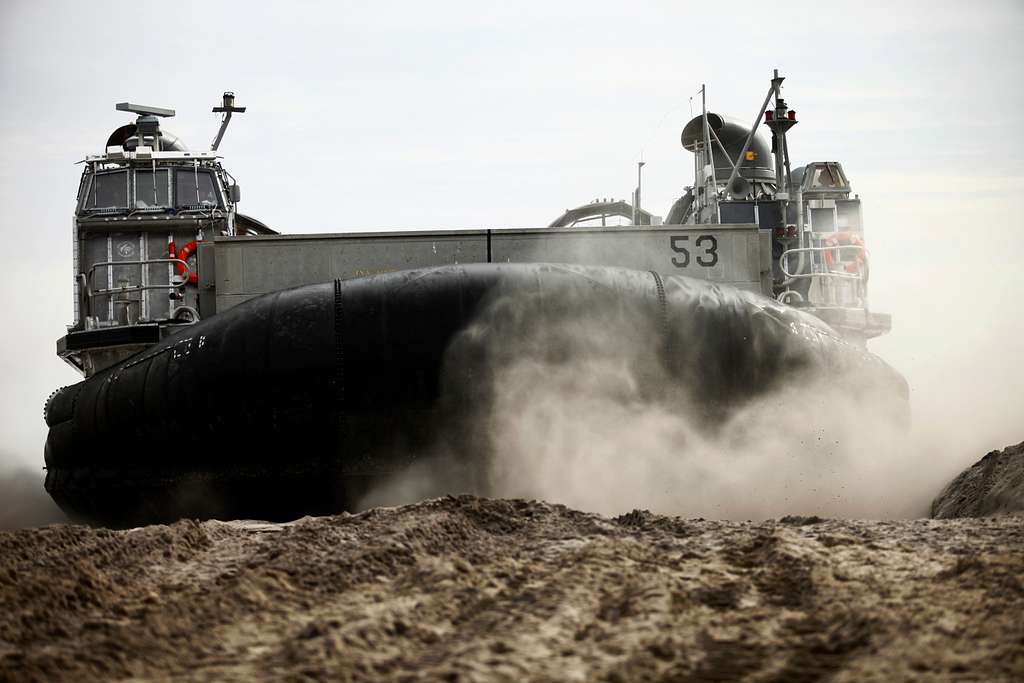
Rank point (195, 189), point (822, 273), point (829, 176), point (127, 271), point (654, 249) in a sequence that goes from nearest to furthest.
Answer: point (654, 249)
point (822, 273)
point (127, 271)
point (195, 189)
point (829, 176)

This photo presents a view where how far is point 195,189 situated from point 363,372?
4981 mm

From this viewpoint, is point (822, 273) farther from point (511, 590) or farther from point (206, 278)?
point (511, 590)

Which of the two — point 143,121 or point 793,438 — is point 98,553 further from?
point 143,121

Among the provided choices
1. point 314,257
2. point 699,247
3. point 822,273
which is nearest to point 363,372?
point 314,257

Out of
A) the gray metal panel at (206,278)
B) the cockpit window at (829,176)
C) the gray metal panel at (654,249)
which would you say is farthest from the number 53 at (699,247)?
the cockpit window at (829,176)

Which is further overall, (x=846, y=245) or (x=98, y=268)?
(x=846, y=245)

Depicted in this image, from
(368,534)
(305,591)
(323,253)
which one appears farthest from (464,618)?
(323,253)

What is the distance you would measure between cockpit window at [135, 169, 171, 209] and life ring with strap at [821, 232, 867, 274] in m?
5.36

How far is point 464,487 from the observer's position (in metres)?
6.21

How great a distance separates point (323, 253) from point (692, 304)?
2.44 m

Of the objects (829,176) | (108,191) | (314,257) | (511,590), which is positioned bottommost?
(511,590)

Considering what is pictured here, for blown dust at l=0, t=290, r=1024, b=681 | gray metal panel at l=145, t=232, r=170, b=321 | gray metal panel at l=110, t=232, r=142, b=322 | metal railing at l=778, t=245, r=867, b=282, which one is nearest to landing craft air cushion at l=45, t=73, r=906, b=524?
blown dust at l=0, t=290, r=1024, b=681

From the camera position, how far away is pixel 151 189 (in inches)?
415

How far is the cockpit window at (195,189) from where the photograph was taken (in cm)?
1056
